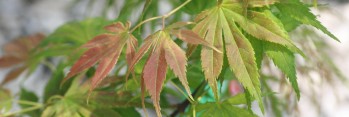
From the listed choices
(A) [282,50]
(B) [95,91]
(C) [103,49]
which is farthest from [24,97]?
→ (A) [282,50]

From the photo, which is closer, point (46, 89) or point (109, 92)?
point (109, 92)

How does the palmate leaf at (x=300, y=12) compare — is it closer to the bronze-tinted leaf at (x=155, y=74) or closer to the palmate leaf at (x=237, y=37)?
the palmate leaf at (x=237, y=37)

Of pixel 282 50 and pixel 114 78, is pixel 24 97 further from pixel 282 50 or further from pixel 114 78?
pixel 282 50

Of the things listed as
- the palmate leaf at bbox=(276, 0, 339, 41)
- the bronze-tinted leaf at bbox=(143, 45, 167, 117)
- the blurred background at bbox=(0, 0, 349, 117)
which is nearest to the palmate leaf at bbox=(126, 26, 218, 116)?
the bronze-tinted leaf at bbox=(143, 45, 167, 117)

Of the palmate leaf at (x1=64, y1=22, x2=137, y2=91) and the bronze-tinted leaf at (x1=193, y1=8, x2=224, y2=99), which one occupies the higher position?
the palmate leaf at (x1=64, y1=22, x2=137, y2=91)

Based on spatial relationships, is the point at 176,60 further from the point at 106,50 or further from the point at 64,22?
the point at 64,22

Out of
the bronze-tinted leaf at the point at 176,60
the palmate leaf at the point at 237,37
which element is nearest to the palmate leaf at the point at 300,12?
the palmate leaf at the point at 237,37

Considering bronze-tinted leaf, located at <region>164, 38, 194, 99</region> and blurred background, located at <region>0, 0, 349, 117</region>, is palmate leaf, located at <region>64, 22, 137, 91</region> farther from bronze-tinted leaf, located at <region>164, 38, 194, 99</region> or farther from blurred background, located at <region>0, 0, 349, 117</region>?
blurred background, located at <region>0, 0, 349, 117</region>
